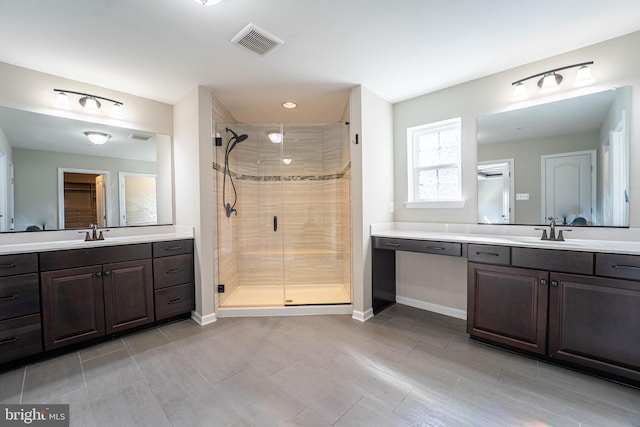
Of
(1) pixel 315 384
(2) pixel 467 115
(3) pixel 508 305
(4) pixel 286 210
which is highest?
(2) pixel 467 115

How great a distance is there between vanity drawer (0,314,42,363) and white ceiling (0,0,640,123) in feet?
6.68

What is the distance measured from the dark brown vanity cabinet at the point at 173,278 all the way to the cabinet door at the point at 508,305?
2723 mm

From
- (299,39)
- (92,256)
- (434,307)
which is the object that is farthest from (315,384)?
(299,39)

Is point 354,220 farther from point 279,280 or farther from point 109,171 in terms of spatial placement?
point 109,171

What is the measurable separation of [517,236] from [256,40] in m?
2.77

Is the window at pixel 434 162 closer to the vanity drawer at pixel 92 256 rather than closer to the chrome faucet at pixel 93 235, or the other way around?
the vanity drawer at pixel 92 256

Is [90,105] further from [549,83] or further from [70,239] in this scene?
[549,83]

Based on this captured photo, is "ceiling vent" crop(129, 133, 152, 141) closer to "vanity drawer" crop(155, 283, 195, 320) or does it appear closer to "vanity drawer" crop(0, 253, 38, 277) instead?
"vanity drawer" crop(0, 253, 38, 277)

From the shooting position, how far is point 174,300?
8.67ft

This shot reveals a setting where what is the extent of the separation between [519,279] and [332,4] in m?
2.34

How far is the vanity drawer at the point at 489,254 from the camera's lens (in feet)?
6.64

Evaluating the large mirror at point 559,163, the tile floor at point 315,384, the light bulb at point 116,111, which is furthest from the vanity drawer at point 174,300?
the large mirror at point 559,163

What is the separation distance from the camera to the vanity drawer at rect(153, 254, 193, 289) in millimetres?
2545

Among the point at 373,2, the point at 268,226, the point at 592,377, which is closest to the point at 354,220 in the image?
the point at 268,226
